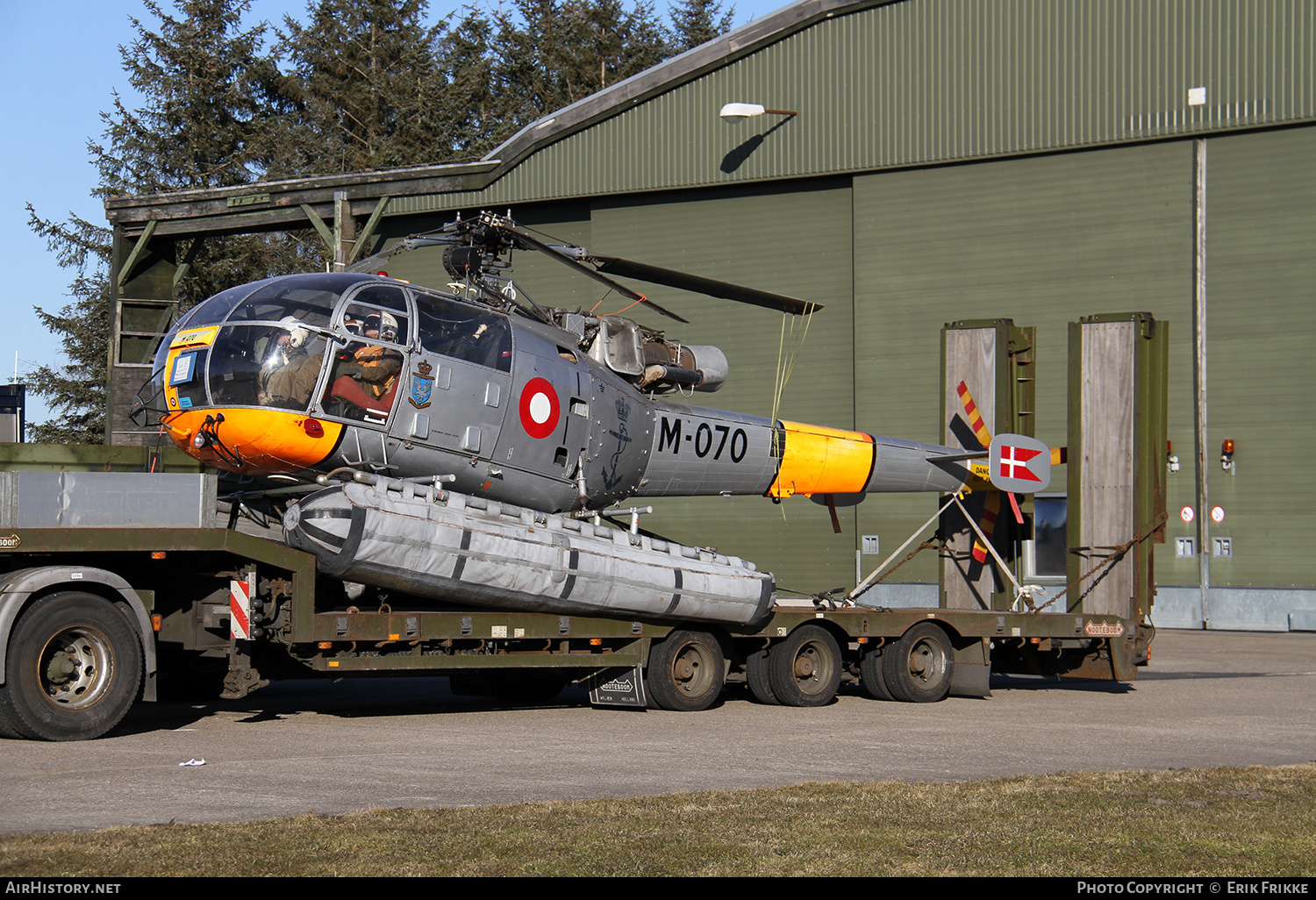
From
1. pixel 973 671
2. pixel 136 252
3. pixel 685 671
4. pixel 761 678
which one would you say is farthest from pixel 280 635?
pixel 136 252

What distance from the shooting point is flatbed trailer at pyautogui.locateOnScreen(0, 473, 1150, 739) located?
938 cm

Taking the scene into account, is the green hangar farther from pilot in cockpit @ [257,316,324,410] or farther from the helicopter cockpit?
pilot in cockpit @ [257,316,324,410]

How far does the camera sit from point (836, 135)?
28.6m

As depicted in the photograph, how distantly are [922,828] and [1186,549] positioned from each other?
2156cm

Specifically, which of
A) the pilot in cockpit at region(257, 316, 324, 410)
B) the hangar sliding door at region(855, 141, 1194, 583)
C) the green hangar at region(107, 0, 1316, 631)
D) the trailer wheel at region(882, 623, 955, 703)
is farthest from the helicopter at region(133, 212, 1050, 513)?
the hangar sliding door at region(855, 141, 1194, 583)

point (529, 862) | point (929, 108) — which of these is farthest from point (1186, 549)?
point (529, 862)

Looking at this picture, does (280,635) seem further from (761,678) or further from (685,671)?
(761,678)

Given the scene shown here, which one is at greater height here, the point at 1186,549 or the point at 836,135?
the point at 836,135

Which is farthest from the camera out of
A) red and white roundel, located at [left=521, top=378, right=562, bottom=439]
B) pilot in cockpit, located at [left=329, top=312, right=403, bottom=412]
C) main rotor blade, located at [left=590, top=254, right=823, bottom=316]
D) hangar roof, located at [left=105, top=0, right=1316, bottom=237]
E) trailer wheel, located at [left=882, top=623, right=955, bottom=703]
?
hangar roof, located at [left=105, top=0, right=1316, bottom=237]

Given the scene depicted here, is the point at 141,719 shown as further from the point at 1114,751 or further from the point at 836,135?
the point at 836,135

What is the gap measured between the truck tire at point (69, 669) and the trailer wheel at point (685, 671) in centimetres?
489

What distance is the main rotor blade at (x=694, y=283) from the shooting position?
494 inches

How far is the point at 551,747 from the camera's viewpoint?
33.2ft

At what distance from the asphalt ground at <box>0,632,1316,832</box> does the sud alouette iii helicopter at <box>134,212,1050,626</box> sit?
5.11 ft
